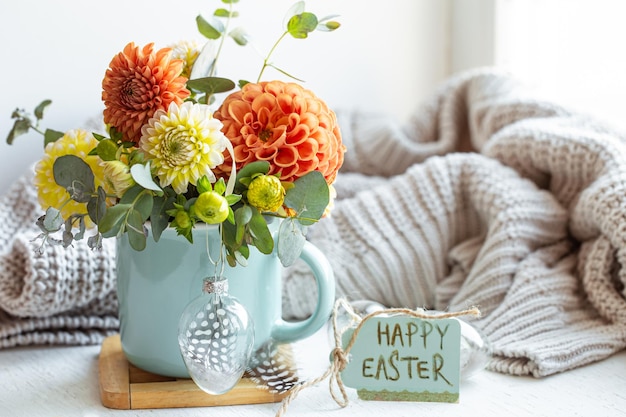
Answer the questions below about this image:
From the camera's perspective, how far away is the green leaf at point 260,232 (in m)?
0.61

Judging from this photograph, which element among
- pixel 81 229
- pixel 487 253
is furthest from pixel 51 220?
pixel 487 253

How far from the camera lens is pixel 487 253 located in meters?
0.85

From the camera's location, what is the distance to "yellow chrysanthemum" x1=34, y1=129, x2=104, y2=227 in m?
0.64

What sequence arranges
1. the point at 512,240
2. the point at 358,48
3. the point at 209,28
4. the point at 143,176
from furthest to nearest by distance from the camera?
the point at 358,48, the point at 512,240, the point at 209,28, the point at 143,176

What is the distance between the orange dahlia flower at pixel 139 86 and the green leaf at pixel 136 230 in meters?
0.07

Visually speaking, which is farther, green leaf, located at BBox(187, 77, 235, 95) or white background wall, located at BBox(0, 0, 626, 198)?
white background wall, located at BBox(0, 0, 626, 198)

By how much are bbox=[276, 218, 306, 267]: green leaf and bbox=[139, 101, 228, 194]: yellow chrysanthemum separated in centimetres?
8

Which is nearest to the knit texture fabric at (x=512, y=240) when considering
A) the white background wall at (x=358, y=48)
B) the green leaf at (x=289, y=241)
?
the white background wall at (x=358, y=48)

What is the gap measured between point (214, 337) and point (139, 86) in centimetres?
21

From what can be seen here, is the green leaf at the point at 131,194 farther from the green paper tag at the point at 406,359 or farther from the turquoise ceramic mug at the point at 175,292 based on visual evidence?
the green paper tag at the point at 406,359

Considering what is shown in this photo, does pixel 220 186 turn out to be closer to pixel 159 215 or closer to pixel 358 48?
pixel 159 215

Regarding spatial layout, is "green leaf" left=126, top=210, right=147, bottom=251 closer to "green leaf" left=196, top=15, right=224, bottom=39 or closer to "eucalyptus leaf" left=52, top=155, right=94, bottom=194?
"eucalyptus leaf" left=52, top=155, right=94, bottom=194

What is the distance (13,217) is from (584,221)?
63 cm

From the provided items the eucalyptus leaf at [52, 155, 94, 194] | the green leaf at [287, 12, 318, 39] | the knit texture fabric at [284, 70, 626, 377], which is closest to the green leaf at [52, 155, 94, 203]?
the eucalyptus leaf at [52, 155, 94, 194]
